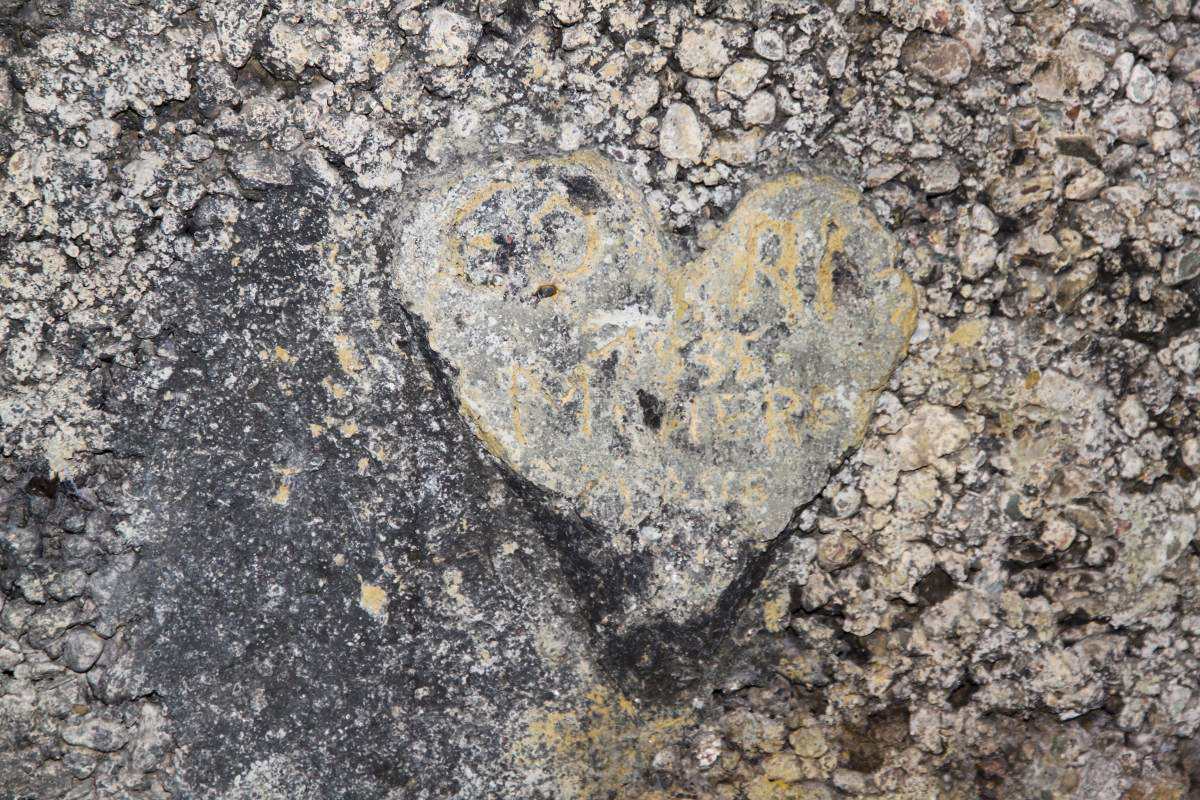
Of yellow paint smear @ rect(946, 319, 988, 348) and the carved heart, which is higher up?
yellow paint smear @ rect(946, 319, 988, 348)

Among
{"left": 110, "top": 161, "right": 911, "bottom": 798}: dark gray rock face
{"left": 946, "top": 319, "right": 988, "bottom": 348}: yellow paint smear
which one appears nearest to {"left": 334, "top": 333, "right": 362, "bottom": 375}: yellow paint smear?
{"left": 110, "top": 161, "right": 911, "bottom": 798}: dark gray rock face

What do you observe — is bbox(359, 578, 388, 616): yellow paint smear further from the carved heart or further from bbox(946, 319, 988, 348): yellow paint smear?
bbox(946, 319, 988, 348): yellow paint smear

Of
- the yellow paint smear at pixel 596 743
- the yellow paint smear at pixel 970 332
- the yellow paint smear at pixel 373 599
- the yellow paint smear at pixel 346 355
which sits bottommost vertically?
the yellow paint smear at pixel 596 743

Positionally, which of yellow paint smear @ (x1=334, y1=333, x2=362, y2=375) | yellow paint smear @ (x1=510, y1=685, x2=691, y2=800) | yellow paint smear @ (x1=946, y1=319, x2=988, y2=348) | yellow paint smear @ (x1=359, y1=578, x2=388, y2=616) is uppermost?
yellow paint smear @ (x1=946, y1=319, x2=988, y2=348)

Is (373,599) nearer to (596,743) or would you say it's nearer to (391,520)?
(391,520)

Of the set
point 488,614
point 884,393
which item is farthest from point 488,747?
point 884,393

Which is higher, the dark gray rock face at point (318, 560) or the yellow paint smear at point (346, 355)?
the yellow paint smear at point (346, 355)

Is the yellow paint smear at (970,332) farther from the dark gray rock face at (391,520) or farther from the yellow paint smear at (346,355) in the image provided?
the yellow paint smear at (346,355)

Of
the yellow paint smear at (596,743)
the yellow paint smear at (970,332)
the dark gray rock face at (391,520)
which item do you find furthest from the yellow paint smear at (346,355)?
the yellow paint smear at (970,332)
